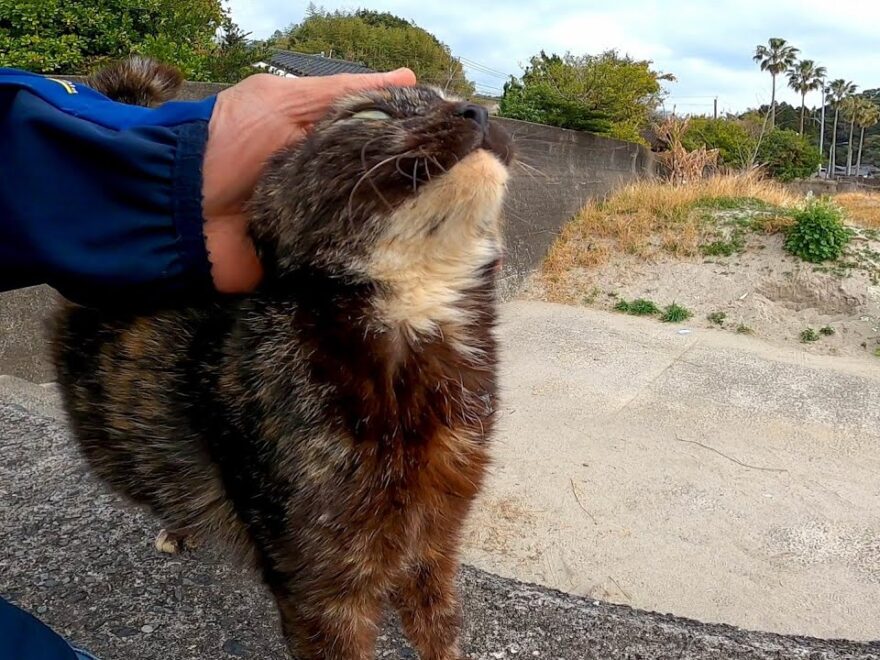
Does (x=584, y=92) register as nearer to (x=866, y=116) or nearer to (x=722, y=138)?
(x=722, y=138)

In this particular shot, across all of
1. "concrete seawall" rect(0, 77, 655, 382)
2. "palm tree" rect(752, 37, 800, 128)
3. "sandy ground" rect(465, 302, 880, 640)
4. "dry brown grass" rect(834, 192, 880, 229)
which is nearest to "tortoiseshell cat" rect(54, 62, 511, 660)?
"sandy ground" rect(465, 302, 880, 640)

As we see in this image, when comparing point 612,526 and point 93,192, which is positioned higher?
point 93,192

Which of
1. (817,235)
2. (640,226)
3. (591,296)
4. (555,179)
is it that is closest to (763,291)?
(817,235)

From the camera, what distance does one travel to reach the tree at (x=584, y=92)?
10.5 metres

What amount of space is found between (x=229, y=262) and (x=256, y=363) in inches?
8.2

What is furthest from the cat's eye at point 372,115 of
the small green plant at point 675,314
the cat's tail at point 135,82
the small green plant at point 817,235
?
the small green plant at point 817,235

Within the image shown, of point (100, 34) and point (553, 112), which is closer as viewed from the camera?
point (100, 34)

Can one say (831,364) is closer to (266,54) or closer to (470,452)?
(470,452)

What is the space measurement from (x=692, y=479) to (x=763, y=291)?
4.60 m

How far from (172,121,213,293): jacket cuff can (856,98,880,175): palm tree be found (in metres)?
68.3

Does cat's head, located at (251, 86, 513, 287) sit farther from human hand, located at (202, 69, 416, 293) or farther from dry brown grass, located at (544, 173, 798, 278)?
dry brown grass, located at (544, 173, 798, 278)

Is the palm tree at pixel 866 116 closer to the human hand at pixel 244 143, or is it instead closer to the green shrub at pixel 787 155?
the green shrub at pixel 787 155

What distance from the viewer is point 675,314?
7.65 m

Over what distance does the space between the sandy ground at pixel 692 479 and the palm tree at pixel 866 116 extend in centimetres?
6299
